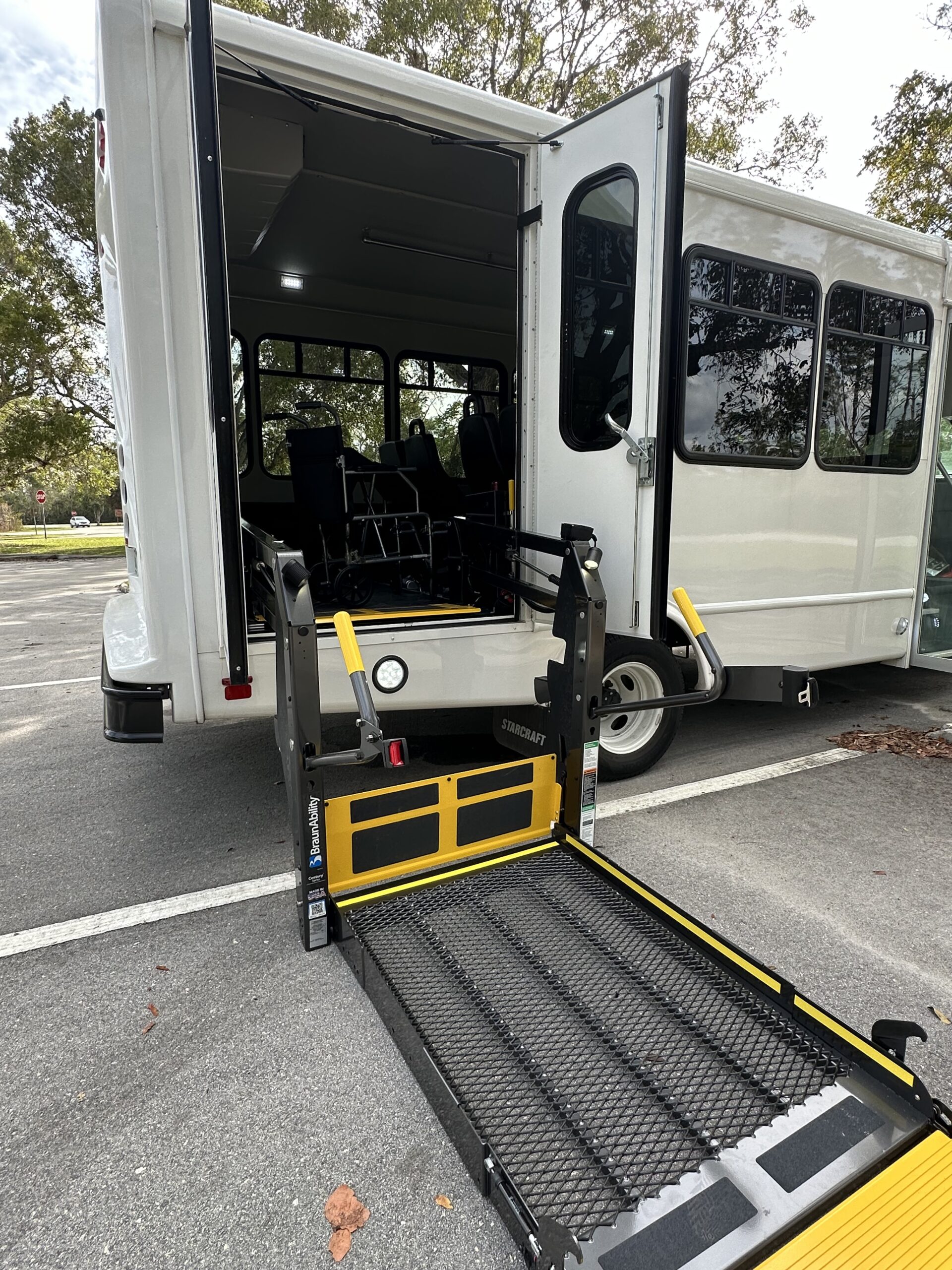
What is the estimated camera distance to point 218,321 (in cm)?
248

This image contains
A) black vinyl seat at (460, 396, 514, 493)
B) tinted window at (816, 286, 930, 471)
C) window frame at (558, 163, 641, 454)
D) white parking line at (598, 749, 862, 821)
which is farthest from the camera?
black vinyl seat at (460, 396, 514, 493)

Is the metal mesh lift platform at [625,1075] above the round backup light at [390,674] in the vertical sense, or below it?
below

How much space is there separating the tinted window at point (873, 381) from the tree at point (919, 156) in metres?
9.04

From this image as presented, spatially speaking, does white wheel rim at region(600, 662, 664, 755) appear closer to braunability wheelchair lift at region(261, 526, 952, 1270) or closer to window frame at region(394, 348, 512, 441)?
braunability wheelchair lift at region(261, 526, 952, 1270)

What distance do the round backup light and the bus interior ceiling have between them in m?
0.50

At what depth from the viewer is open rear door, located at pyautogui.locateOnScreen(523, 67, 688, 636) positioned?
9.53 feet

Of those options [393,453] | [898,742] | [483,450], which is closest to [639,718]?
[898,742]

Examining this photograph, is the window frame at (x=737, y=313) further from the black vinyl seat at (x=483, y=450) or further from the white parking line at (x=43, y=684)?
the white parking line at (x=43, y=684)

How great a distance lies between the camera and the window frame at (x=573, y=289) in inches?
121

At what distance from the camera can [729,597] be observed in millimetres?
4125

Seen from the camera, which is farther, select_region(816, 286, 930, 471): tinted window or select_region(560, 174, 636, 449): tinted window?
select_region(816, 286, 930, 471): tinted window

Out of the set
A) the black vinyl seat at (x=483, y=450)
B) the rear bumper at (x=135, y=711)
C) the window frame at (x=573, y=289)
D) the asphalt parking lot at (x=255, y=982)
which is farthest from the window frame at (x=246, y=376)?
the rear bumper at (x=135, y=711)

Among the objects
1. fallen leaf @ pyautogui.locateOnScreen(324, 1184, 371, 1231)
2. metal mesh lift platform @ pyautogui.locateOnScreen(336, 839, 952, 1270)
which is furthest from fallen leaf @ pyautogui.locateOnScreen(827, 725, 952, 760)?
fallen leaf @ pyautogui.locateOnScreen(324, 1184, 371, 1231)

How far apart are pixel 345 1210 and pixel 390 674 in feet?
6.39
